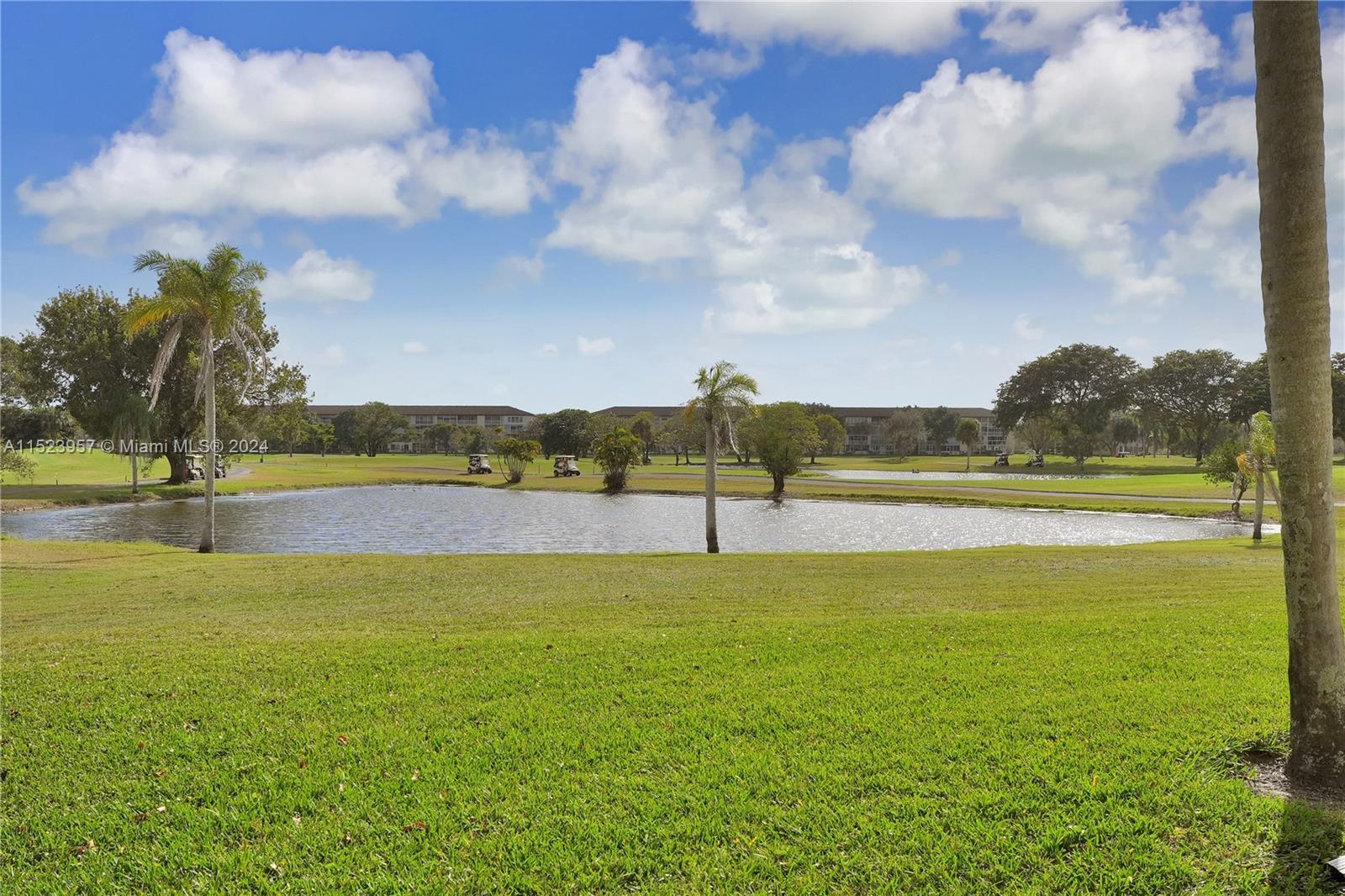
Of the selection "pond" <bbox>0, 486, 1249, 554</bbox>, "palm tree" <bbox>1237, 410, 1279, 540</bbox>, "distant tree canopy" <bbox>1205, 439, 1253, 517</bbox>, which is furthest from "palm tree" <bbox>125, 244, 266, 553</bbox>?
"distant tree canopy" <bbox>1205, 439, 1253, 517</bbox>

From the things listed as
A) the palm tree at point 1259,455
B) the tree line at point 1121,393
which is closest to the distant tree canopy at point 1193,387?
the tree line at point 1121,393

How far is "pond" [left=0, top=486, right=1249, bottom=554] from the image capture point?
31.5 m

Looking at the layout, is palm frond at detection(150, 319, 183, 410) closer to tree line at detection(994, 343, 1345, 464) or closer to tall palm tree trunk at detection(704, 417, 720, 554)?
tall palm tree trunk at detection(704, 417, 720, 554)

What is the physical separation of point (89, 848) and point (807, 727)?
5008 mm

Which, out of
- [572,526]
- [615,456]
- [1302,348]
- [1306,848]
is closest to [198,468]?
[615,456]

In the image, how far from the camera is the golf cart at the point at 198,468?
6400 centimetres

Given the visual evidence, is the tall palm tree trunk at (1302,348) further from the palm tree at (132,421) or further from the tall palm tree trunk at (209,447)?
the palm tree at (132,421)

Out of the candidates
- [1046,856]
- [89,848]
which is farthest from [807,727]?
[89,848]

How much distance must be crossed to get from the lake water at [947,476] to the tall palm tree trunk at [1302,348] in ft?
260

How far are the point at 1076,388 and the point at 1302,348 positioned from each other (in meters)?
127

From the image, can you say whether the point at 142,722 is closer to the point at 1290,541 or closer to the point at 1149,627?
the point at 1290,541

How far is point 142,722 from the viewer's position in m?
6.73

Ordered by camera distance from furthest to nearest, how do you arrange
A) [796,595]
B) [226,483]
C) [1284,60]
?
[226,483] < [796,595] < [1284,60]

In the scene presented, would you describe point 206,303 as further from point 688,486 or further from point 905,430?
point 905,430
